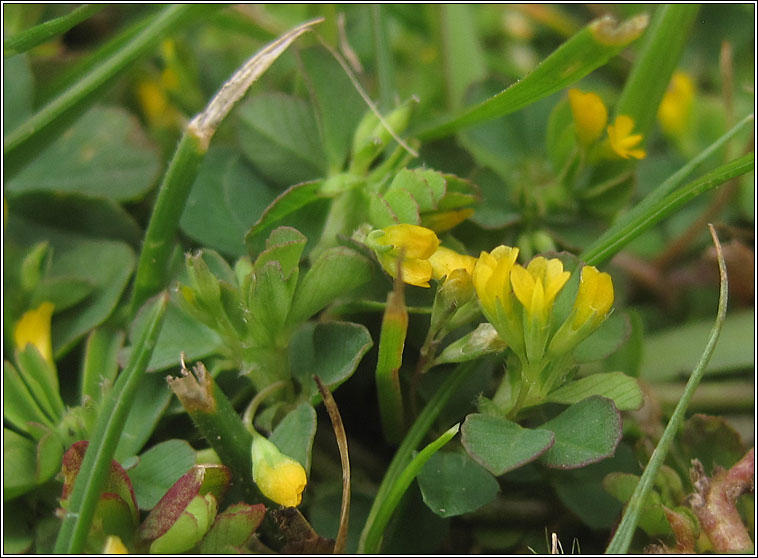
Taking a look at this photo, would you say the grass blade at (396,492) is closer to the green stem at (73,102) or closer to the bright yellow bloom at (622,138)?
the bright yellow bloom at (622,138)

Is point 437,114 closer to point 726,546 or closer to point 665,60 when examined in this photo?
point 665,60

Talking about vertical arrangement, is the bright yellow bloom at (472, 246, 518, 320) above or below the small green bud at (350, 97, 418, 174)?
below

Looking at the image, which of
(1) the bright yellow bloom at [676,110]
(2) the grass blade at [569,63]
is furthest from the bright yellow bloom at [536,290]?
(1) the bright yellow bloom at [676,110]

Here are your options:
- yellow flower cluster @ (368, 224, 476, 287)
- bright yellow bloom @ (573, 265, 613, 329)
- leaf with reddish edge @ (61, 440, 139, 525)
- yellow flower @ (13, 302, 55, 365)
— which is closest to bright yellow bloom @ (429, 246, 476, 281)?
yellow flower cluster @ (368, 224, 476, 287)

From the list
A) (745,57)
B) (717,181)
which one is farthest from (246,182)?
(745,57)

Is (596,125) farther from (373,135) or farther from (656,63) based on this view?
(373,135)

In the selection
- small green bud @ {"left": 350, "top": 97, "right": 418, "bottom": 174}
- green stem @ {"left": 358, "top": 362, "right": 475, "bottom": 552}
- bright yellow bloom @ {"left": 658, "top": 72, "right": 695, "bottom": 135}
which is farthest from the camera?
bright yellow bloom @ {"left": 658, "top": 72, "right": 695, "bottom": 135}

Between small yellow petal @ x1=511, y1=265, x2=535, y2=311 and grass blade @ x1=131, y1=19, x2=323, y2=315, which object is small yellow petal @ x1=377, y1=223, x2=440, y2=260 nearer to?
small yellow petal @ x1=511, y1=265, x2=535, y2=311
